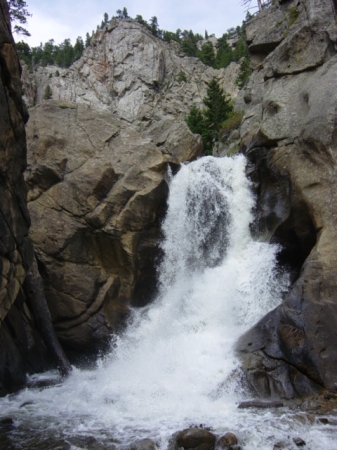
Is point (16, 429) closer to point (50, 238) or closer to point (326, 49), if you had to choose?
point (50, 238)

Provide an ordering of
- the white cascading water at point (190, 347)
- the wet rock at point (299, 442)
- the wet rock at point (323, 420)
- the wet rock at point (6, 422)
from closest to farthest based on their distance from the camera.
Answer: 1. the wet rock at point (299, 442)
2. the wet rock at point (323, 420)
3. the white cascading water at point (190, 347)
4. the wet rock at point (6, 422)

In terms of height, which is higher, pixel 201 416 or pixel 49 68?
pixel 49 68

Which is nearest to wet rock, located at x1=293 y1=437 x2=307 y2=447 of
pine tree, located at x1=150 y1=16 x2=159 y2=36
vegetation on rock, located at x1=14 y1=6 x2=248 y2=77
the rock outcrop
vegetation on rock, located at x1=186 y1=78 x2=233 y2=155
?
the rock outcrop

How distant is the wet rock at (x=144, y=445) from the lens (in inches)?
380

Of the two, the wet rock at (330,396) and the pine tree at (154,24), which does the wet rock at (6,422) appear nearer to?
the wet rock at (330,396)

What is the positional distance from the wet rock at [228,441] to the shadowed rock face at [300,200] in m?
3.33

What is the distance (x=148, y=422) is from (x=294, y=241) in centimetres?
1011

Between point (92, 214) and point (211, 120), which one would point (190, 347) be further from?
point (211, 120)

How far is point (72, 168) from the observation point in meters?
20.7

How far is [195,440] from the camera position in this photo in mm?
9688

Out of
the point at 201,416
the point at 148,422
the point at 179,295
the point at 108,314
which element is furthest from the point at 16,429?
the point at 179,295

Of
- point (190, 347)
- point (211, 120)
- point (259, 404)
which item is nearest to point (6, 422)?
point (190, 347)

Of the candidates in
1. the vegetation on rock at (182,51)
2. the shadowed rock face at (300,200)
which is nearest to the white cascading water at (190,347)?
the shadowed rock face at (300,200)

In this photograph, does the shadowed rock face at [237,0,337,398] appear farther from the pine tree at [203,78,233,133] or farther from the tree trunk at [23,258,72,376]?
the pine tree at [203,78,233,133]
